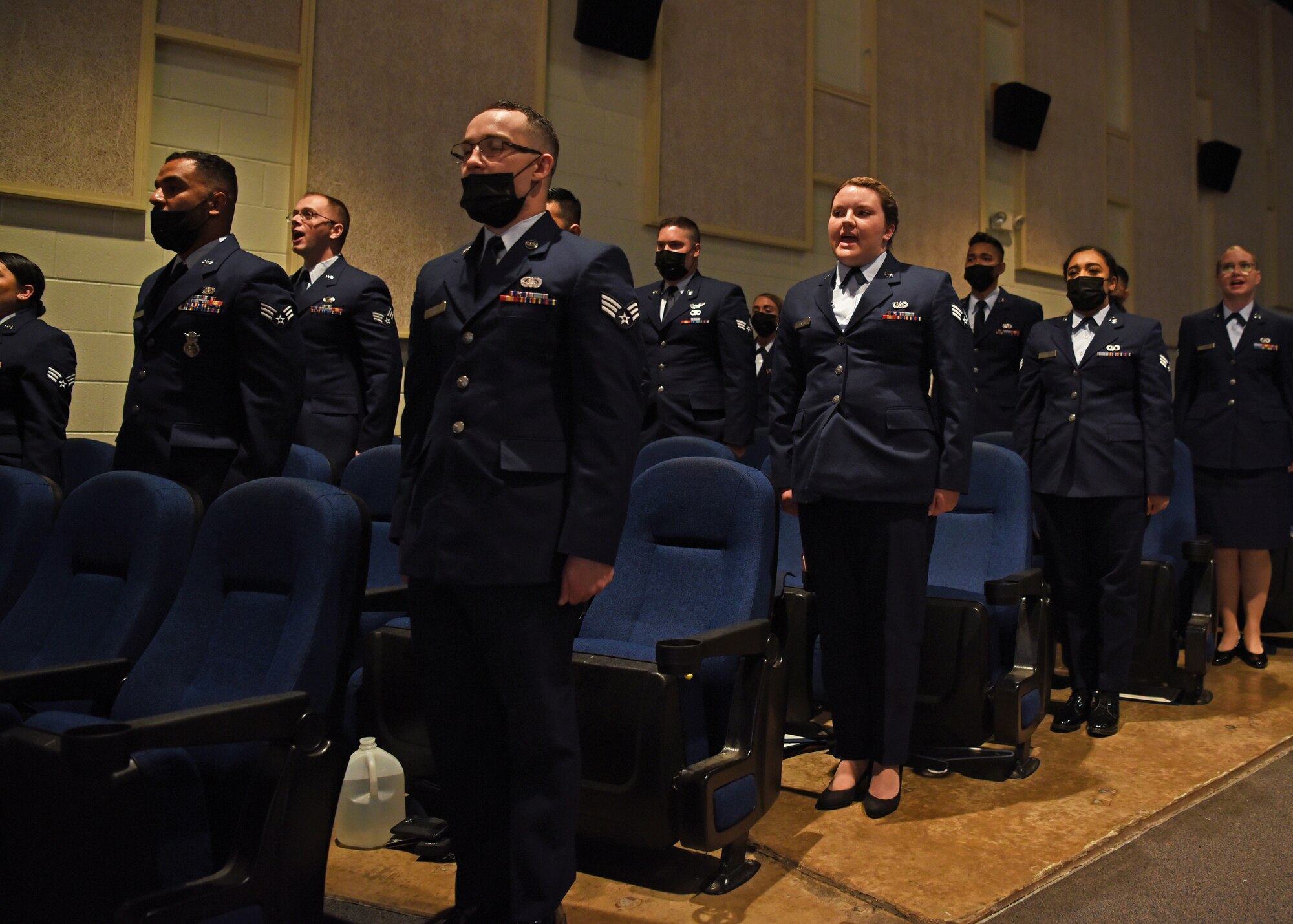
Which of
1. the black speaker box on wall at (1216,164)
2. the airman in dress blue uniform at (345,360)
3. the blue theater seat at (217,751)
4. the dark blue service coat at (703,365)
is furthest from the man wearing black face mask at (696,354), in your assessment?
the black speaker box on wall at (1216,164)

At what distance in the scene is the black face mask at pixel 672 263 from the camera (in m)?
3.73

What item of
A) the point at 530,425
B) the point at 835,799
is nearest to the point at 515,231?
the point at 530,425

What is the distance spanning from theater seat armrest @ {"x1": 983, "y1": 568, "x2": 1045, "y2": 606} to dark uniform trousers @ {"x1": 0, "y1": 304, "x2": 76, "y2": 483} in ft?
8.57

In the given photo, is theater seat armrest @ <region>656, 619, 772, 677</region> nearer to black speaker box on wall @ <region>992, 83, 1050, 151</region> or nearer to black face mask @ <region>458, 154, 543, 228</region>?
black face mask @ <region>458, 154, 543, 228</region>

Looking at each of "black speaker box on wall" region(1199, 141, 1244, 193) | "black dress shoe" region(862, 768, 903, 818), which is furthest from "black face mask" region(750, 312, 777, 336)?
"black speaker box on wall" region(1199, 141, 1244, 193)

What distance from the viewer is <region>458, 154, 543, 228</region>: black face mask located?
5.32 feet

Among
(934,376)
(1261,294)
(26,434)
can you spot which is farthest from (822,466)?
(1261,294)

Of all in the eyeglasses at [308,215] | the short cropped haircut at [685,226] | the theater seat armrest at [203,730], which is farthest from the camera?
Answer: the short cropped haircut at [685,226]

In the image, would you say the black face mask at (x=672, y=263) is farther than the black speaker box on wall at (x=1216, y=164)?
No

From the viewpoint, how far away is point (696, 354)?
3.76 meters

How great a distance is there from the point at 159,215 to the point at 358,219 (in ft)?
6.70

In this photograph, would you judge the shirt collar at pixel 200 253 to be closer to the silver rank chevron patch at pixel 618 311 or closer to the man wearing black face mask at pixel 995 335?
the silver rank chevron patch at pixel 618 311

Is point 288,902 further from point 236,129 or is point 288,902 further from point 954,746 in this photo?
point 236,129

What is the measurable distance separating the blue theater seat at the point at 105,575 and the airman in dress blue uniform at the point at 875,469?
4.26 ft
